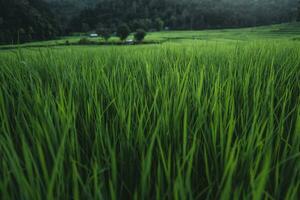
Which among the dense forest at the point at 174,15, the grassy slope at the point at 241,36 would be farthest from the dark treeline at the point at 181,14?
the grassy slope at the point at 241,36

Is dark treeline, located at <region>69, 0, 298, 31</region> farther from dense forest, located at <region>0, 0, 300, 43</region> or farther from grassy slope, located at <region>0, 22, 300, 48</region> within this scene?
grassy slope, located at <region>0, 22, 300, 48</region>

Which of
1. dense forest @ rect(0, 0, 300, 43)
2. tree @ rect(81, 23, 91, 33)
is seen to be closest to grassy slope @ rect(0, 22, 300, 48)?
dense forest @ rect(0, 0, 300, 43)

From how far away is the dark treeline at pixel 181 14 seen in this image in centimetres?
4631

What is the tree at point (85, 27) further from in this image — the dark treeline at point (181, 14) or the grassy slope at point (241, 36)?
the grassy slope at point (241, 36)

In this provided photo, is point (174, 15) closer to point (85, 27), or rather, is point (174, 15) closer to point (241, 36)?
point (85, 27)

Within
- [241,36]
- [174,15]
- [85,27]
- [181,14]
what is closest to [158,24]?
[174,15]

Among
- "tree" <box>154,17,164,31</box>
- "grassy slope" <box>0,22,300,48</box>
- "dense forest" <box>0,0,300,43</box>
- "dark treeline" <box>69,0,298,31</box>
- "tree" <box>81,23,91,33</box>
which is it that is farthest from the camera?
"tree" <box>154,17,164,31</box>

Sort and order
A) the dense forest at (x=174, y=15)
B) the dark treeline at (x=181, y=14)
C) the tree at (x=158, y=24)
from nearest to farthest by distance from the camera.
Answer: the dense forest at (x=174, y=15) → the dark treeline at (x=181, y=14) → the tree at (x=158, y=24)

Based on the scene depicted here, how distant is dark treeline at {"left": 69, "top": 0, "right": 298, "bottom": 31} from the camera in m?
46.3

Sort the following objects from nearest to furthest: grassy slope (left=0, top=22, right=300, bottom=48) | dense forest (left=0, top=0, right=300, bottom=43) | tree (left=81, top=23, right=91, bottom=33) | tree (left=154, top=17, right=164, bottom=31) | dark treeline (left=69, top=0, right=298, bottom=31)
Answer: grassy slope (left=0, top=22, right=300, bottom=48) → tree (left=81, top=23, right=91, bottom=33) → dense forest (left=0, top=0, right=300, bottom=43) → dark treeline (left=69, top=0, right=298, bottom=31) → tree (left=154, top=17, right=164, bottom=31)

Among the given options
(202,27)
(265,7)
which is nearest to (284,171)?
(202,27)

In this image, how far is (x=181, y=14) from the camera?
51.0m

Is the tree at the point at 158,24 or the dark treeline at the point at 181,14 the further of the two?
the tree at the point at 158,24

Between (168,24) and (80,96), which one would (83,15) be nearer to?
(168,24)
